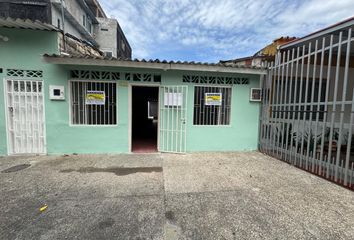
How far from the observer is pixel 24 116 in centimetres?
497

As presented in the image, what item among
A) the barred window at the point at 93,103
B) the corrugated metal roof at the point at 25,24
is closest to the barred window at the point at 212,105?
the barred window at the point at 93,103

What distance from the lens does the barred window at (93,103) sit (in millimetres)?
5141

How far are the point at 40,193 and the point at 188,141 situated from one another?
12.3ft

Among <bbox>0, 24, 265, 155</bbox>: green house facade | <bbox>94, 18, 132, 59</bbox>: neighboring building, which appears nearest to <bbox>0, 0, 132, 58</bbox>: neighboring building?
<bbox>94, 18, 132, 59</bbox>: neighboring building

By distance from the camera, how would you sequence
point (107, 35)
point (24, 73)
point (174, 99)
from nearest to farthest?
point (24, 73)
point (174, 99)
point (107, 35)

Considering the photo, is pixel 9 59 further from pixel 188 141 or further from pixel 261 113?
pixel 261 113

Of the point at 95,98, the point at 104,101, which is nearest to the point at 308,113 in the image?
the point at 104,101

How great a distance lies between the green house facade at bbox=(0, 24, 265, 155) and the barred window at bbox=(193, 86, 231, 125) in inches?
1.2

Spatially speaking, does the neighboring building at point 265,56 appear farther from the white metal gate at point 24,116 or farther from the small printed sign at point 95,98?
the white metal gate at point 24,116

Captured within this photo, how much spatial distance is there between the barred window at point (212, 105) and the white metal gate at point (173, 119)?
18.2 inches

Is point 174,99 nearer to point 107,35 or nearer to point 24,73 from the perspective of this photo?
point 24,73

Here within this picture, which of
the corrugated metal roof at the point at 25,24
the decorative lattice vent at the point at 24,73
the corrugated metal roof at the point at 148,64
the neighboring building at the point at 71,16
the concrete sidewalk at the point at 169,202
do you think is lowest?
the concrete sidewalk at the point at 169,202

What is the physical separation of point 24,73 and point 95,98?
6.26ft

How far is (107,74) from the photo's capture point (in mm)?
5168
